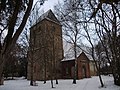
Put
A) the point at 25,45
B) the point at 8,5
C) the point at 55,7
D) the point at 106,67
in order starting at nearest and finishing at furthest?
the point at 8,5 < the point at 55,7 < the point at 25,45 < the point at 106,67

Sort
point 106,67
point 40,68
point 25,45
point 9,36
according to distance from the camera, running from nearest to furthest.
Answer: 1. point 9,36
2. point 25,45
3. point 40,68
4. point 106,67

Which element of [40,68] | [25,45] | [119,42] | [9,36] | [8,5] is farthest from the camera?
[40,68]

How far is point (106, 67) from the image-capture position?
5591 cm

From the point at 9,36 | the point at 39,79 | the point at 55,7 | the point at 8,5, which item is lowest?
the point at 39,79

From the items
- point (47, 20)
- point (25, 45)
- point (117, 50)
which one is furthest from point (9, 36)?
point (47, 20)

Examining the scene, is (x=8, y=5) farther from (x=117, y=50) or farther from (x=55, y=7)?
(x=55, y=7)

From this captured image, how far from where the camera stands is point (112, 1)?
6809mm

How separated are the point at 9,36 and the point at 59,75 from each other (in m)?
38.9

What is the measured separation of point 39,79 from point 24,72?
23.3 metres

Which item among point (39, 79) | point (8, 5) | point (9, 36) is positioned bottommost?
point (39, 79)

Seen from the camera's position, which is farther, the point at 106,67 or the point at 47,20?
the point at 106,67

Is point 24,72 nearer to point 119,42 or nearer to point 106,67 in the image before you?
point 106,67

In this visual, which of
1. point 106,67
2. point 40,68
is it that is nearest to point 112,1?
point 40,68

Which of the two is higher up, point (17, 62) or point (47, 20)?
point (47, 20)
